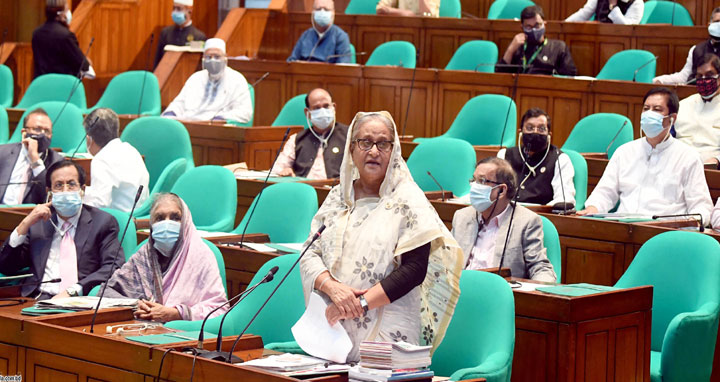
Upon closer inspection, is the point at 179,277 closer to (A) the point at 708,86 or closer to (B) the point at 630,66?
(A) the point at 708,86

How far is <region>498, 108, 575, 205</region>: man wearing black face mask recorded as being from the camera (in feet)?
18.1

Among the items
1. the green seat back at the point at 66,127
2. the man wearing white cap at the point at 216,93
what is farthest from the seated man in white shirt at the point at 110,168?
the man wearing white cap at the point at 216,93

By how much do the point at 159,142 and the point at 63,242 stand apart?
240 cm

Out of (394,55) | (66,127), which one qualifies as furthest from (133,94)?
(394,55)

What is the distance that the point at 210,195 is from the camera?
18.4ft

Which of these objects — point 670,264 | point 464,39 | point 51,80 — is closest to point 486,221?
point 670,264

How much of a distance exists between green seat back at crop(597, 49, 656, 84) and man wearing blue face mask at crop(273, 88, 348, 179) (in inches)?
83.8

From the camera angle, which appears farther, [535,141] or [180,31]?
[180,31]

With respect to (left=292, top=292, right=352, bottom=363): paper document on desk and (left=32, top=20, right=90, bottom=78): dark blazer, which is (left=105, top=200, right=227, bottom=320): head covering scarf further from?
(left=32, top=20, right=90, bottom=78): dark blazer

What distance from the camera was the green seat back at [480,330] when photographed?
131 inches

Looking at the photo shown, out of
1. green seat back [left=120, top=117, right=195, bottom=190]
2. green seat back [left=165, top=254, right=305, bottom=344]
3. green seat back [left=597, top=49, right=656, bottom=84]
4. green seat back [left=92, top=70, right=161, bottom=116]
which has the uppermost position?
green seat back [left=597, top=49, right=656, bottom=84]

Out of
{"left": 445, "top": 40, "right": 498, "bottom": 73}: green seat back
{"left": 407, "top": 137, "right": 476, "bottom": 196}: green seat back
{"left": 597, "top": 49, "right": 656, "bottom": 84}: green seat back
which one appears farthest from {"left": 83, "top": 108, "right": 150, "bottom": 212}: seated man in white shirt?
{"left": 597, "top": 49, "right": 656, "bottom": 84}: green seat back

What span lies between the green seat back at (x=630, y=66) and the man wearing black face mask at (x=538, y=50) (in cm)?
23

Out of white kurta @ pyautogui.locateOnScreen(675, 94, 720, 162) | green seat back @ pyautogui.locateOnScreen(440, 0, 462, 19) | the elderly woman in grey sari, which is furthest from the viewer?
green seat back @ pyautogui.locateOnScreen(440, 0, 462, 19)
